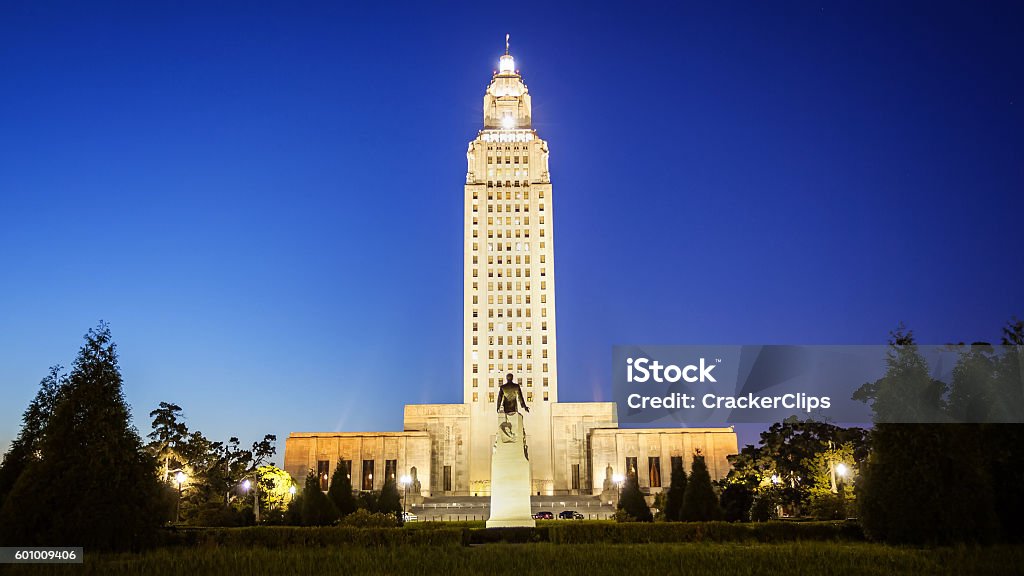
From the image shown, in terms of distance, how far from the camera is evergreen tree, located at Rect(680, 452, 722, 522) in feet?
99.4

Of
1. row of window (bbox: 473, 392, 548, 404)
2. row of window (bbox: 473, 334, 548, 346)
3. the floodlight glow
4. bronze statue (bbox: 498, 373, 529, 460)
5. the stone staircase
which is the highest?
the floodlight glow

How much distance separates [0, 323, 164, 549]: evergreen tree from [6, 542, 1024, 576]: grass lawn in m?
1.17

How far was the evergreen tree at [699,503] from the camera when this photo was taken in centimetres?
3030

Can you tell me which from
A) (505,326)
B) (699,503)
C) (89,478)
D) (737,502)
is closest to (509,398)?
(699,503)

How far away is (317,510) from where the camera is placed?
33.6m

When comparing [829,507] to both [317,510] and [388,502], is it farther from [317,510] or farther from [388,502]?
[317,510]

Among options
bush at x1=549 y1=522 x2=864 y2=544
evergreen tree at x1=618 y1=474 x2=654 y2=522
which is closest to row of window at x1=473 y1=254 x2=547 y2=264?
evergreen tree at x1=618 y1=474 x2=654 y2=522

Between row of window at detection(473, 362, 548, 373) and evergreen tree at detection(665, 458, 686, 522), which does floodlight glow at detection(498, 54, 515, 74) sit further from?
evergreen tree at detection(665, 458, 686, 522)

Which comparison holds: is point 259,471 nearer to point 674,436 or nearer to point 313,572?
point 313,572

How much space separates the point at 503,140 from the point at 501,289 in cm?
1887

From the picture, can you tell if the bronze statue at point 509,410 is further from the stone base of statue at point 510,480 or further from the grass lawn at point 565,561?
the grass lawn at point 565,561

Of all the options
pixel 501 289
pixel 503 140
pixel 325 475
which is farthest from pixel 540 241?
pixel 325 475

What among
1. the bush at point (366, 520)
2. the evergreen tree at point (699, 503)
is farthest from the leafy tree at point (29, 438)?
the evergreen tree at point (699, 503)

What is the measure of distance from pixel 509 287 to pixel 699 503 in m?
63.2
